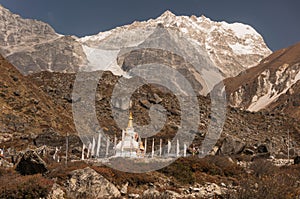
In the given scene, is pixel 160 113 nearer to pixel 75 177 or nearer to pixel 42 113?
pixel 42 113

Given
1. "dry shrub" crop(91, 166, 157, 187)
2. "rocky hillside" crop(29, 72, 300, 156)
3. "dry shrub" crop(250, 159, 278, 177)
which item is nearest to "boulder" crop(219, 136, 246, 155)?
"dry shrub" crop(250, 159, 278, 177)

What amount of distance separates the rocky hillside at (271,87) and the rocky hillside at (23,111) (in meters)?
92.7

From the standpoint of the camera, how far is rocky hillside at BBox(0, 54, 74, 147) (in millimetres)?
45444

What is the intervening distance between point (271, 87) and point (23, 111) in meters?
126

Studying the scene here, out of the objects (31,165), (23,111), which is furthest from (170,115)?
(31,165)

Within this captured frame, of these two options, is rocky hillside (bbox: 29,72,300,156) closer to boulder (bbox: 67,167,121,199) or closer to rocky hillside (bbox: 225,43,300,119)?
boulder (bbox: 67,167,121,199)

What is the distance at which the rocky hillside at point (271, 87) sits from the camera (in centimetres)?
14288

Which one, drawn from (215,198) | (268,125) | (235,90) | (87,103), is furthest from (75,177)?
(235,90)

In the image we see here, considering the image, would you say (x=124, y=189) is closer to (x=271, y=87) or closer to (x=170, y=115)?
(x=170, y=115)

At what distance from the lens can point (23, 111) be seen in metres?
50.1

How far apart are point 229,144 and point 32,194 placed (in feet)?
84.5

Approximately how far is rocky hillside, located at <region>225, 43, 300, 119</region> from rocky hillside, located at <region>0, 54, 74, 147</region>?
92.7 metres

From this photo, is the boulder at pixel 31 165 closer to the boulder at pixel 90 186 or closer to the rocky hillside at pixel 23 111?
the boulder at pixel 90 186

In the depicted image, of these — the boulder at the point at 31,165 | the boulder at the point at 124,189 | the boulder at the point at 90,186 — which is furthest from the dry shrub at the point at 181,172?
the boulder at the point at 31,165
